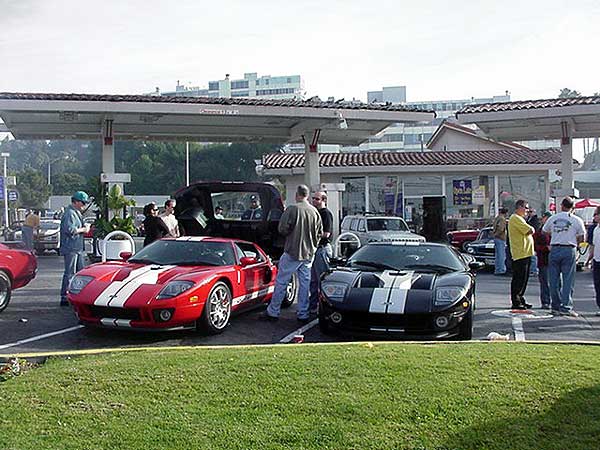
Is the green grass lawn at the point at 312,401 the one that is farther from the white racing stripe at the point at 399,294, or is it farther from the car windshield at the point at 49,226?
the car windshield at the point at 49,226

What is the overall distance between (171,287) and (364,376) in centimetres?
335

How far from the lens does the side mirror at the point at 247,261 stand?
9.60 metres

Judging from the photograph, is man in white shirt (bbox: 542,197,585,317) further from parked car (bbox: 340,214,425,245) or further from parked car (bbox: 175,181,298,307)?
parked car (bbox: 340,214,425,245)

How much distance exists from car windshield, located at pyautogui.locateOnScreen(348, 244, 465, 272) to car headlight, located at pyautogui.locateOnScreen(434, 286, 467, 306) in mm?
853

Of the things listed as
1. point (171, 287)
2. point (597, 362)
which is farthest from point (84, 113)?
point (597, 362)

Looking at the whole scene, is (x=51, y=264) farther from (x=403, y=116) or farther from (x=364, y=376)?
(x=364, y=376)

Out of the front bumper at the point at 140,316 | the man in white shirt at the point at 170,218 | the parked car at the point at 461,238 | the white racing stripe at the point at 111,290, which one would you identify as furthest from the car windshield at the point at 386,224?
the front bumper at the point at 140,316

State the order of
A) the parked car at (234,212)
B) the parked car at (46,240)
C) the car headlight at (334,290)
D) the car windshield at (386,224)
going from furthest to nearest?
the parked car at (46,240), the car windshield at (386,224), the parked car at (234,212), the car headlight at (334,290)

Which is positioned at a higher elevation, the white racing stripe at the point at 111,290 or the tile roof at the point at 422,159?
the tile roof at the point at 422,159

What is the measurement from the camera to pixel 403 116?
58.2ft

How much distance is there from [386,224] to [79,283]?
13.0 meters

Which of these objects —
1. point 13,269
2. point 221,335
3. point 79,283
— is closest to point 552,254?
point 221,335

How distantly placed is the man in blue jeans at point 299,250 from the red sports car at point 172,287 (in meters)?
0.46

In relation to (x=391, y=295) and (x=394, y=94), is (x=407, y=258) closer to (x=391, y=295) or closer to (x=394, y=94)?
(x=391, y=295)
